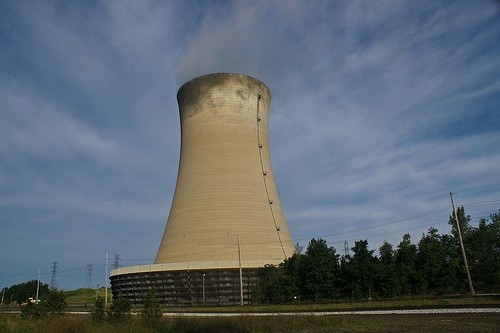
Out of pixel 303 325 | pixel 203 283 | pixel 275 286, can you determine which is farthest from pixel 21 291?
pixel 303 325

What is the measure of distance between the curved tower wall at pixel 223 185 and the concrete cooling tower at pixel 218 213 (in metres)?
0.04

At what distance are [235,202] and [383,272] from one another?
673cm

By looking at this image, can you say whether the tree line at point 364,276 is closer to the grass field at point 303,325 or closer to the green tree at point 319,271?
the green tree at point 319,271

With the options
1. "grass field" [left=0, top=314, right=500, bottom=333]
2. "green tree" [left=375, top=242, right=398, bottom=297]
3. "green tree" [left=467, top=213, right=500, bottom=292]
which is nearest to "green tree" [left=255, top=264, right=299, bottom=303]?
"green tree" [left=375, top=242, right=398, bottom=297]

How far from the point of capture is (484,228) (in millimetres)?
25062

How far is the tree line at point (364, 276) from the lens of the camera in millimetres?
15938

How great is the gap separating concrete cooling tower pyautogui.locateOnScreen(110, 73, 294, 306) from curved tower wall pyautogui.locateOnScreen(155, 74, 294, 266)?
0.04m

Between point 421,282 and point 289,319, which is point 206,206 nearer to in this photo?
point 421,282

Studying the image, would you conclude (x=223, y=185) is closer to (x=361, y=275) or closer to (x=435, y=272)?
(x=361, y=275)

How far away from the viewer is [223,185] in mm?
19016

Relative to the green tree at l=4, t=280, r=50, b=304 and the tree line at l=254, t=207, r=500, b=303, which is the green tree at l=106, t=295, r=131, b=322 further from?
the green tree at l=4, t=280, r=50, b=304

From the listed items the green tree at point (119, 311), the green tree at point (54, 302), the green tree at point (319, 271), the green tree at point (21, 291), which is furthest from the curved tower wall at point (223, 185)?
the green tree at point (21, 291)

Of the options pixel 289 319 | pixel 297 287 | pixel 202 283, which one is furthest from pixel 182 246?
pixel 289 319

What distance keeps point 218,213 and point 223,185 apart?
1.23 m
